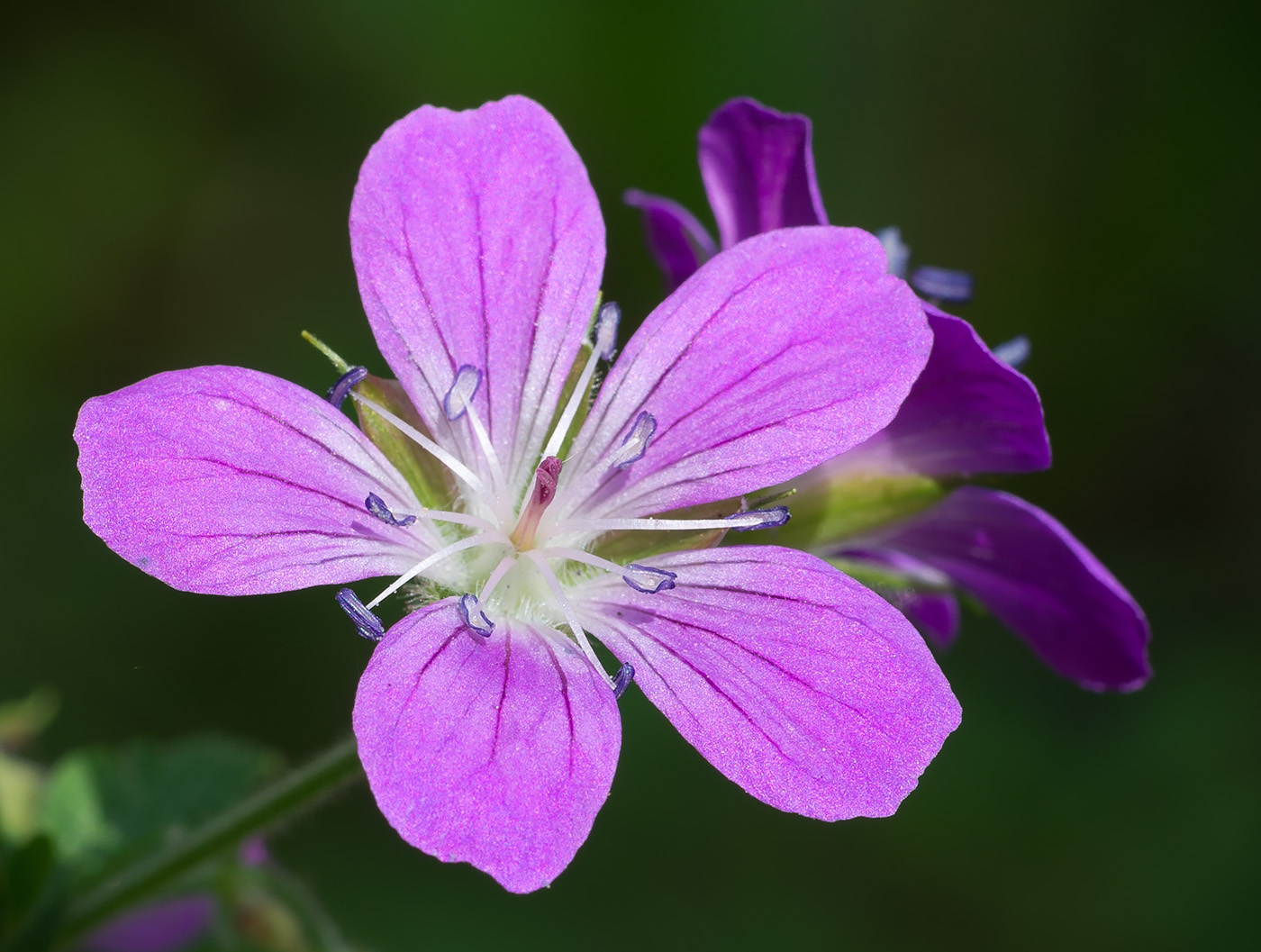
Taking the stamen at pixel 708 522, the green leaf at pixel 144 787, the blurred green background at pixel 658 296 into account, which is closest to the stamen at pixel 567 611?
the stamen at pixel 708 522

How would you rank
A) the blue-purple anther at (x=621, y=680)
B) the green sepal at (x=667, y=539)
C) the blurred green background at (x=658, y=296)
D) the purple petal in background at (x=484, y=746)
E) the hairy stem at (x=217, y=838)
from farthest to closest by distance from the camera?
1. the blurred green background at (x=658, y=296)
2. the hairy stem at (x=217, y=838)
3. the green sepal at (x=667, y=539)
4. the blue-purple anther at (x=621, y=680)
5. the purple petal in background at (x=484, y=746)

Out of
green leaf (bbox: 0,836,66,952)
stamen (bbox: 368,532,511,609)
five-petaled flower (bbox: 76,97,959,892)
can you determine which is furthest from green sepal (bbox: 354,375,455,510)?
green leaf (bbox: 0,836,66,952)

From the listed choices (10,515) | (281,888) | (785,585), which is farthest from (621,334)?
(785,585)

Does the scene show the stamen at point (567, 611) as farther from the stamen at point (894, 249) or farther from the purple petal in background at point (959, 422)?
the stamen at point (894, 249)

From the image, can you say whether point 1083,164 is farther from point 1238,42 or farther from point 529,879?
point 529,879

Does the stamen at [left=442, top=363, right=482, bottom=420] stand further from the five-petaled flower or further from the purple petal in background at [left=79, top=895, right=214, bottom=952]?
the purple petal in background at [left=79, top=895, right=214, bottom=952]

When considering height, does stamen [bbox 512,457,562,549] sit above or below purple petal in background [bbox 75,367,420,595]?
below
